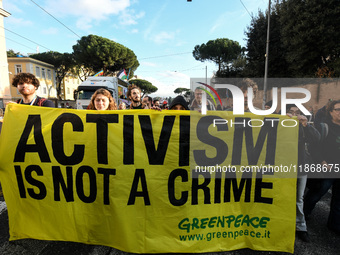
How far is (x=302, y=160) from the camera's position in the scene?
7.48 ft

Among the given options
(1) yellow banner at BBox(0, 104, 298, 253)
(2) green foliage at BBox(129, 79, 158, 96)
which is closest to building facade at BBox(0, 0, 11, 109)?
(1) yellow banner at BBox(0, 104, 298, 253)

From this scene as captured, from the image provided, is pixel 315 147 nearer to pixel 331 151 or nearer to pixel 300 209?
pixel 331 151

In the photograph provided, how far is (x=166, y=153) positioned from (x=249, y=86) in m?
1.60

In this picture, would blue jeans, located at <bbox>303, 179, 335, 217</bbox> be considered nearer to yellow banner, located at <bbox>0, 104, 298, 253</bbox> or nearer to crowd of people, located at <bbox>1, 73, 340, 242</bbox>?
crowd of people, located at <bbox>1, 73, 340, 242</bbox>

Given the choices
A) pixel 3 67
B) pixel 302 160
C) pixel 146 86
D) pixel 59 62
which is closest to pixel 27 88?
pixel 302 160

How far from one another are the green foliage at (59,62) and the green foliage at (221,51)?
91.5 ft

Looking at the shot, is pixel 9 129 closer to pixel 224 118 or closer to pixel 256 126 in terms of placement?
pixel 224 118

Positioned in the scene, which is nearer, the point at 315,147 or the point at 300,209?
the point at 300,209

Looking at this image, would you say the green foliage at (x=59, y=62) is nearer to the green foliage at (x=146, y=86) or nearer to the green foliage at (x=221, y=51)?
the green foliage at (x=221, y=51)

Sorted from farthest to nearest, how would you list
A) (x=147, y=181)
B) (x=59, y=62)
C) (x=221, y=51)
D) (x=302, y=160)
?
(x=59, y=62) < (x=221, y=51) < (x=302, y=160) < (x=147, y=181)

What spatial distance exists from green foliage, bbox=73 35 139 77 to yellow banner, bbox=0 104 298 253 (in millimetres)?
37061

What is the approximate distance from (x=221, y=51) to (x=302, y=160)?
133ft

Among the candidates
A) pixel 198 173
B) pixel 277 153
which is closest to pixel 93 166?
pixel 198 173

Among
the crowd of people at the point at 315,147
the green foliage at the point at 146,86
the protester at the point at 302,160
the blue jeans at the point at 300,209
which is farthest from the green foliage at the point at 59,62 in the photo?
the blue jeans at the point at 300,209
